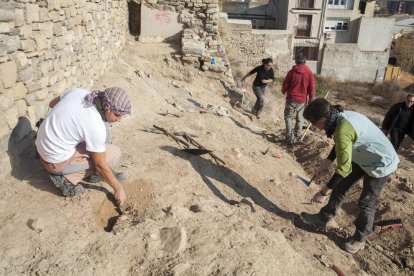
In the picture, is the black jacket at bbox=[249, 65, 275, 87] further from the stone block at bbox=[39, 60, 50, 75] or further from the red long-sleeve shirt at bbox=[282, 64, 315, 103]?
the stone block at bbox=[39, 60, 50, 75]

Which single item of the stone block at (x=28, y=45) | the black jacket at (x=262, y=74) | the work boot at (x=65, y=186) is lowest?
the work boot at (x=65, y=186)

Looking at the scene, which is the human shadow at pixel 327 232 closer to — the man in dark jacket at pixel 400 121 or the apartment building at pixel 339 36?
the man in dark jacket at pixel 400 121

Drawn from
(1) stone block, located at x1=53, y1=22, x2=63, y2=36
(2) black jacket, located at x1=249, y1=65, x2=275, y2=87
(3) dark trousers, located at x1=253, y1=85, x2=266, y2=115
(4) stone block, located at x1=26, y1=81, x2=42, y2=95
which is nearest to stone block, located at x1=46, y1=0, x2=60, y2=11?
(1) stone block, located at x1=53, y1=22, x2=63, y2=36

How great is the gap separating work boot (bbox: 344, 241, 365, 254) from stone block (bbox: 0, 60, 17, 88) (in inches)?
155

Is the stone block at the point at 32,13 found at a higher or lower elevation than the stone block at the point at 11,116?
higher

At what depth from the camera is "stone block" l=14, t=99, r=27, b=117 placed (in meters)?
3.67

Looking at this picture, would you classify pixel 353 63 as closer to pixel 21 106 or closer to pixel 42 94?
pixel 42 94

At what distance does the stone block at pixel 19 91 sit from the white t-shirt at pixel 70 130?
65cm

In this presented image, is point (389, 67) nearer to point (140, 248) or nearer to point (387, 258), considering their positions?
point (387, 258)

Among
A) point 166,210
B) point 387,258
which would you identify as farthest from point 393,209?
point 166,210

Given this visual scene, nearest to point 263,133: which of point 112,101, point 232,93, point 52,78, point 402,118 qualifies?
point 232,93

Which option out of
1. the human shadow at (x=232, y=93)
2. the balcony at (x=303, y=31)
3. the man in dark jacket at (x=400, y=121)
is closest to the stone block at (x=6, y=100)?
the man in dark jacket at (x=400, y=121)

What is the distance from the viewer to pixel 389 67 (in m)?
29.2

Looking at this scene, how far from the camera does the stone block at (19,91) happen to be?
3.59 metres
